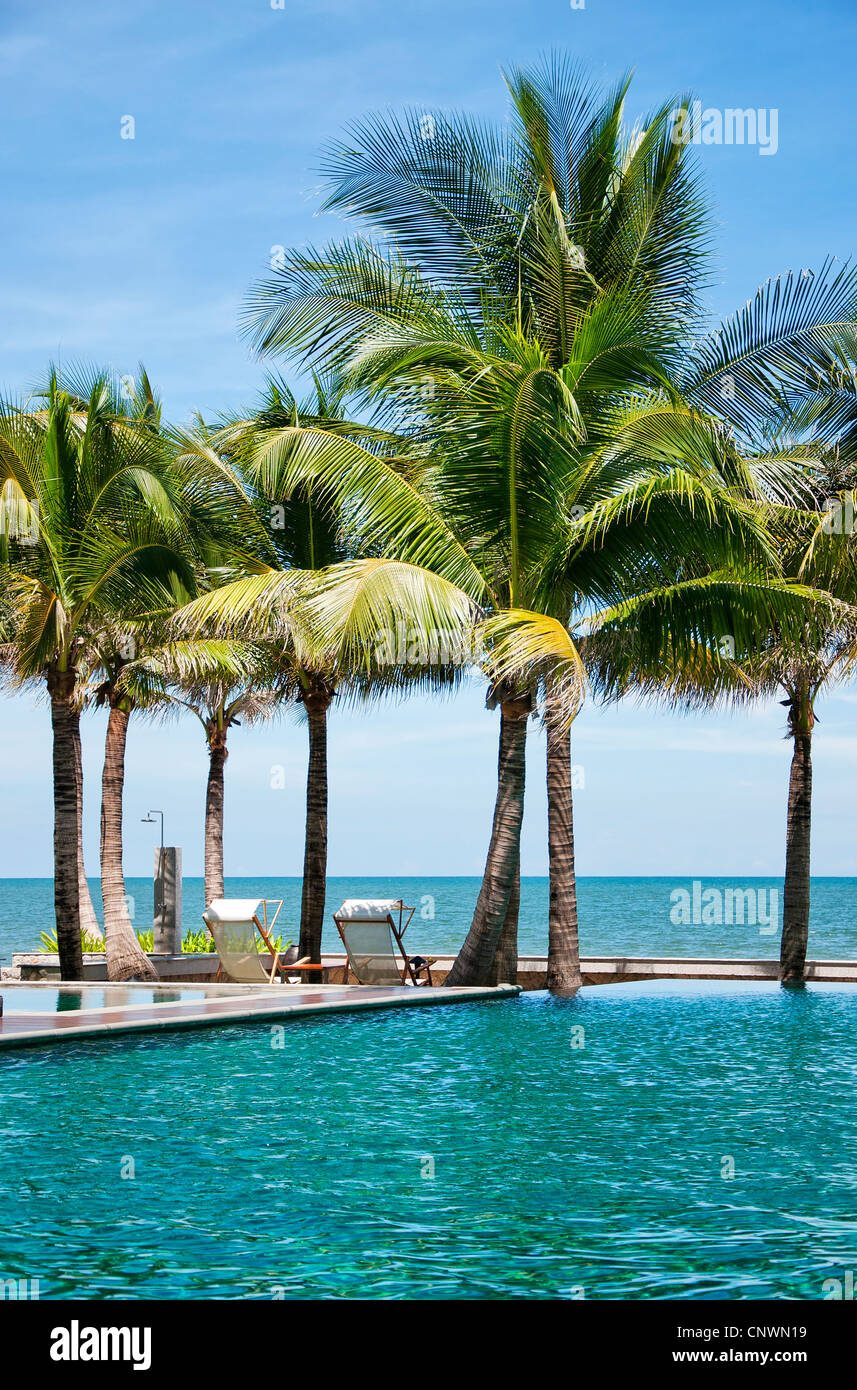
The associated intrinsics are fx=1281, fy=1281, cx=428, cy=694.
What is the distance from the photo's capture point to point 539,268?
14.8 metres

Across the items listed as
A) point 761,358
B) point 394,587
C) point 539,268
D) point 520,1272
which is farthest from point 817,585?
point 520,1272

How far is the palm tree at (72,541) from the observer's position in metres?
14.5

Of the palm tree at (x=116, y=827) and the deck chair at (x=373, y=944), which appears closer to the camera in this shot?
the deck chair at (x=373, y=944)

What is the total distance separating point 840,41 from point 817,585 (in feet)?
23.5

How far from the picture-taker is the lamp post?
2242 cm

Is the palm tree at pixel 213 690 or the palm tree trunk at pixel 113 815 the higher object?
the palm tree at pixel 213 690

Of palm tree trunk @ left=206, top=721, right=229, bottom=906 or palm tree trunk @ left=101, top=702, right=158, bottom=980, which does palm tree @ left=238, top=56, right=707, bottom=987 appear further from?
palm tree trunk @ left=206, top=721, right=229, bottom=906

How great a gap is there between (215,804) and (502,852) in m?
12.7

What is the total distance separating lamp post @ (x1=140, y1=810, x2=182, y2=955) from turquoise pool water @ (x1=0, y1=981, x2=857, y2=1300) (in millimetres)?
11502

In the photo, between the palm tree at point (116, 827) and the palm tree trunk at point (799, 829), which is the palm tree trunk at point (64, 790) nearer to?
the palm tree at point (116, 827)

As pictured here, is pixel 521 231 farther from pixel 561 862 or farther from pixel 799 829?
pixel 799 829

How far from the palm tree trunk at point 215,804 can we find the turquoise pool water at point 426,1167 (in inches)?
591

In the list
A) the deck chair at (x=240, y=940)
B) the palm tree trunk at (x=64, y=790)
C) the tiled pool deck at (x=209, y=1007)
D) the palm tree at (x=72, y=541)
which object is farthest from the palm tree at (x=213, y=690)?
the tiled pool deck at (x=209, y=1007)
